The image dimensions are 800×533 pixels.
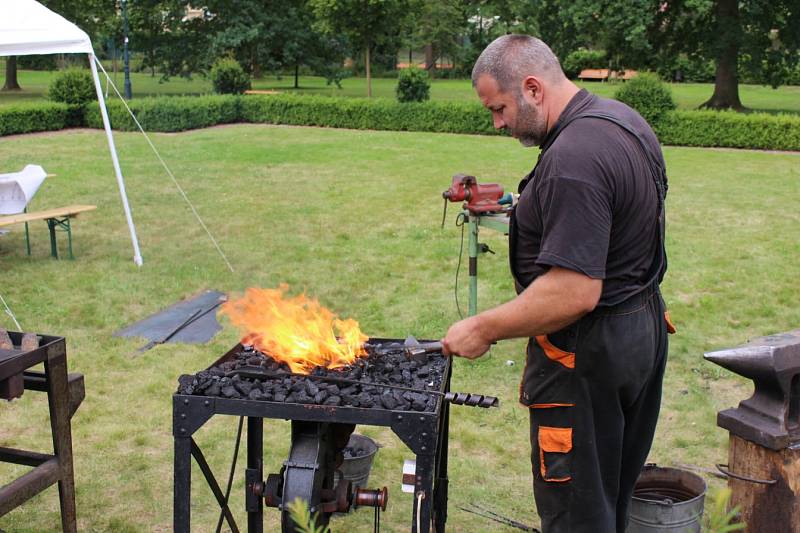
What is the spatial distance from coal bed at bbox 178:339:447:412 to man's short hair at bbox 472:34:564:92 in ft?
3.52

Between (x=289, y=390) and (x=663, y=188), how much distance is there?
4.71 ft

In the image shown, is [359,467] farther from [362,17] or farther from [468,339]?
[362,17]

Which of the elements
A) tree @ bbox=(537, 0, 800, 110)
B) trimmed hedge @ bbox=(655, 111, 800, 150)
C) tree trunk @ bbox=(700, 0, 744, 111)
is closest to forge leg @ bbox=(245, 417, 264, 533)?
trimmed hedge @ bbox=(655, 111, 800, 150)

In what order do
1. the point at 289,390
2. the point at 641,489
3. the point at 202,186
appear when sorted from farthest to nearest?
the point at 202,186 < the point at 641,489 < the point at 289,390

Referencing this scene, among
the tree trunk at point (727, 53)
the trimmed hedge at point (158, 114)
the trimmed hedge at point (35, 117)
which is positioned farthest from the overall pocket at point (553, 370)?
the tree trunk at point (727, 53)

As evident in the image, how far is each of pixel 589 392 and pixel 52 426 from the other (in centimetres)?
226

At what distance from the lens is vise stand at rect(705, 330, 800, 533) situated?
10.5 feet

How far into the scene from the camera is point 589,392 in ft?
8.63

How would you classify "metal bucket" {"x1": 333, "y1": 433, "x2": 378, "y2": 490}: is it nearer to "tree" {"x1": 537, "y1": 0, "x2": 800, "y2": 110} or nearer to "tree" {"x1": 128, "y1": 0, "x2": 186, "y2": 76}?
"tree" {"x1": 537, "y1": 0, "x2": 800, "y2": 110}

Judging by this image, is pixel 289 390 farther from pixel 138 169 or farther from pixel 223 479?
pixel 138 169

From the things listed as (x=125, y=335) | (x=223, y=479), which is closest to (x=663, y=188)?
(x=223, y=479)

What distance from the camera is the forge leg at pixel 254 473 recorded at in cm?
338

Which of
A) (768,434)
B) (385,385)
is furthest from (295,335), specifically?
(768,434)

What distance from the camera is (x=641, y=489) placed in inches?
146
